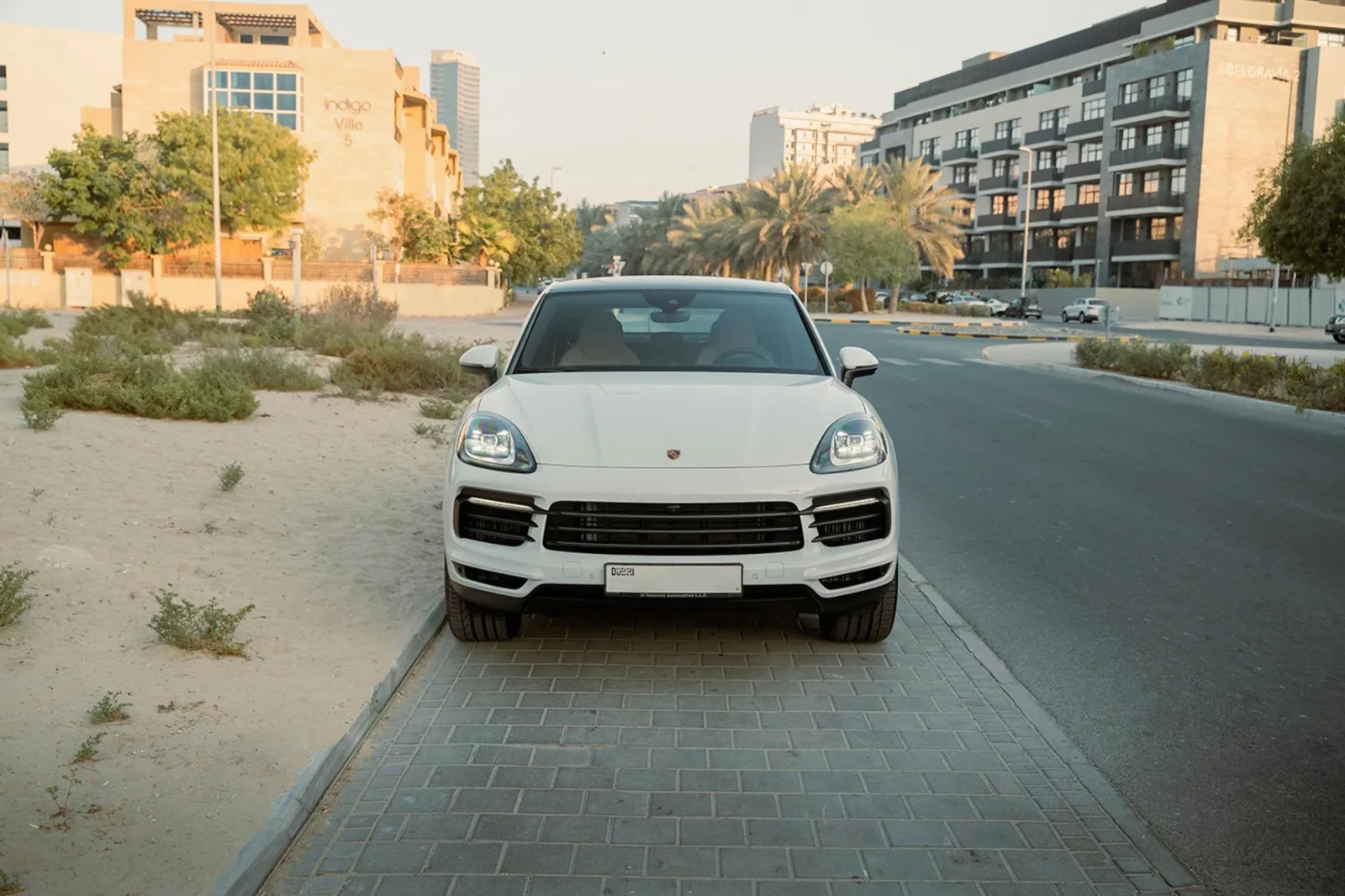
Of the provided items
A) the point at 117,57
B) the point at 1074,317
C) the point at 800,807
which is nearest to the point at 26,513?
the point at 800,807

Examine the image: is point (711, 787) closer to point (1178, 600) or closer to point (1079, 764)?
point (1079, 764)

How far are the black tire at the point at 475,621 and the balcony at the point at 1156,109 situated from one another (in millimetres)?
74770

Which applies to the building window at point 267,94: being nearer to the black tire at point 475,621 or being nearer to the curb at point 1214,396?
the curb at point 1214,396

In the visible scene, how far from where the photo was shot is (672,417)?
5234 mm

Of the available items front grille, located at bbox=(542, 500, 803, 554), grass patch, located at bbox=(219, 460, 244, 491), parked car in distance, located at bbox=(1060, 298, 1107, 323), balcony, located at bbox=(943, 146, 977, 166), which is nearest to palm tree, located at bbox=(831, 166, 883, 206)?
parked car in distance, located at bbox=(1060, 298, 1107, 323)

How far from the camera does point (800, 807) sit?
3.85m

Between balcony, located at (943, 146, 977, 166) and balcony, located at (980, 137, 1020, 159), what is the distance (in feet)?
7.61

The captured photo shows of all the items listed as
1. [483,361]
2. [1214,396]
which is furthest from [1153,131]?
[483,361]

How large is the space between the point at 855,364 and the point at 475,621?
246 centimetres

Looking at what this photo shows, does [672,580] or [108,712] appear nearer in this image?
[108,712]

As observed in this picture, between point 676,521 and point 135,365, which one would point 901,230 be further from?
point 676,521

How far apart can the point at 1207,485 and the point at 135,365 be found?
10285 mm

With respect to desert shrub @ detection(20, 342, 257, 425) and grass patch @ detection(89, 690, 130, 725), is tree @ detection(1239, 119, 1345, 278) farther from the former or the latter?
grass patch @ detection(89, 690, 130, 725)

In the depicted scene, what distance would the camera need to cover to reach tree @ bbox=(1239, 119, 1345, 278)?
1873cm
